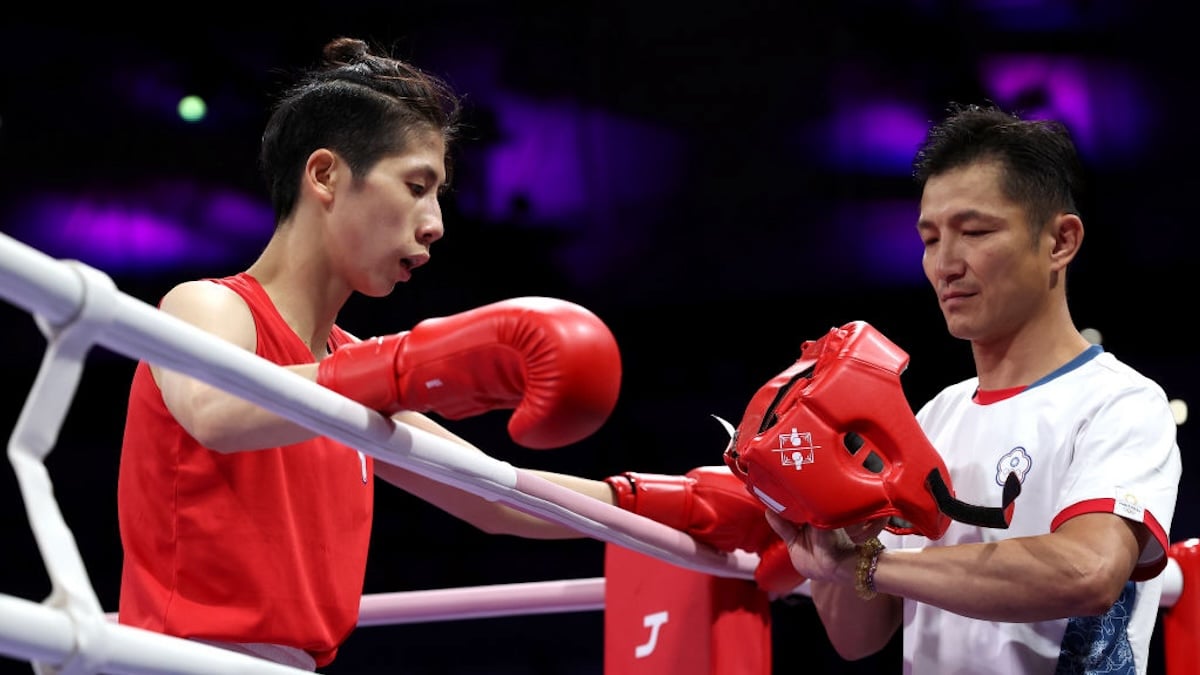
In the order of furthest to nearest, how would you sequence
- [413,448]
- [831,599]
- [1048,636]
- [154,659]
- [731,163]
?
[731,163], [831,599], [1048,636], [413,448], [154,659]

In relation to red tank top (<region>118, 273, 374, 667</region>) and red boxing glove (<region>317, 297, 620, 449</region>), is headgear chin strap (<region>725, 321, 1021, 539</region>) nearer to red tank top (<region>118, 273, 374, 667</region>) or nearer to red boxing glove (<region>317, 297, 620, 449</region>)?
red boxing glove (<region>317, 297, 620, 449</region>)

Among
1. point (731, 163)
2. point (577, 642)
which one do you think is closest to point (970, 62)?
point (731, 163)

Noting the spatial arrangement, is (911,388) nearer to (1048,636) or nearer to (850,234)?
(850,234)

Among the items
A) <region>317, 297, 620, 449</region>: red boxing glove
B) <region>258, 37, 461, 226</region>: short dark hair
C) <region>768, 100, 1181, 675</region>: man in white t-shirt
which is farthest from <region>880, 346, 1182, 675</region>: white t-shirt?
<region>258, 37, 461, 226</region>: short dark hair

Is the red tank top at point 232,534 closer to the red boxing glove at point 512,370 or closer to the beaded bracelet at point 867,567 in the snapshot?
the red boxing glove at point 512,370

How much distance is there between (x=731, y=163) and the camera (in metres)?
5.66

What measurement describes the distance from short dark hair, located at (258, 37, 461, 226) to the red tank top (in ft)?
0.67

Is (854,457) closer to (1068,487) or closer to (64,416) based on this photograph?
(1068,487)

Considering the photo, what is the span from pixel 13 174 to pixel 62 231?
1.25 ft

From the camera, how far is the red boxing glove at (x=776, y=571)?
1.73 metres

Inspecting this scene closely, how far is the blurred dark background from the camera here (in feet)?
17.3

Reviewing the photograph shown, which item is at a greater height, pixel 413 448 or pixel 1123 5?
pixel 1123 5

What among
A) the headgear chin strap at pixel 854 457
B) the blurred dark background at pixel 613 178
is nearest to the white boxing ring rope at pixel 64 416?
the headgear chin strap at pixel 854 457

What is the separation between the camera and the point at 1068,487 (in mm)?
1585
